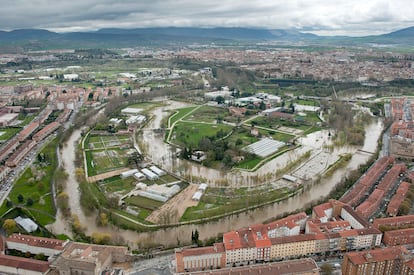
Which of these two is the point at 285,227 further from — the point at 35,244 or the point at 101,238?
the point at 35,244

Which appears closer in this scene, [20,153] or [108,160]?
[108,160]

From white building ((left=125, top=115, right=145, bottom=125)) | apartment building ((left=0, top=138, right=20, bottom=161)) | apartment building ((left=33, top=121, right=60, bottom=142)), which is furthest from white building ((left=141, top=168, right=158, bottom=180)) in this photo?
apartment building ((left=33, top=121, right=60, bottom=142))

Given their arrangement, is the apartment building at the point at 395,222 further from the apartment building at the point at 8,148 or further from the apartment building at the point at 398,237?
the apartment building at the point at 8,148

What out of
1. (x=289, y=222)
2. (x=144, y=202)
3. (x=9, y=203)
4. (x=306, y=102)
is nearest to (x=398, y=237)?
(x=289, y=222)

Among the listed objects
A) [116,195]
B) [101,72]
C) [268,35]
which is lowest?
[116,195]

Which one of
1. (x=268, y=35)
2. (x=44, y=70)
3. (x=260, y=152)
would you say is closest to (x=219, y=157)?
(x=260, y=152)

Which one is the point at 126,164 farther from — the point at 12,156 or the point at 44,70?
the point at 44,70
